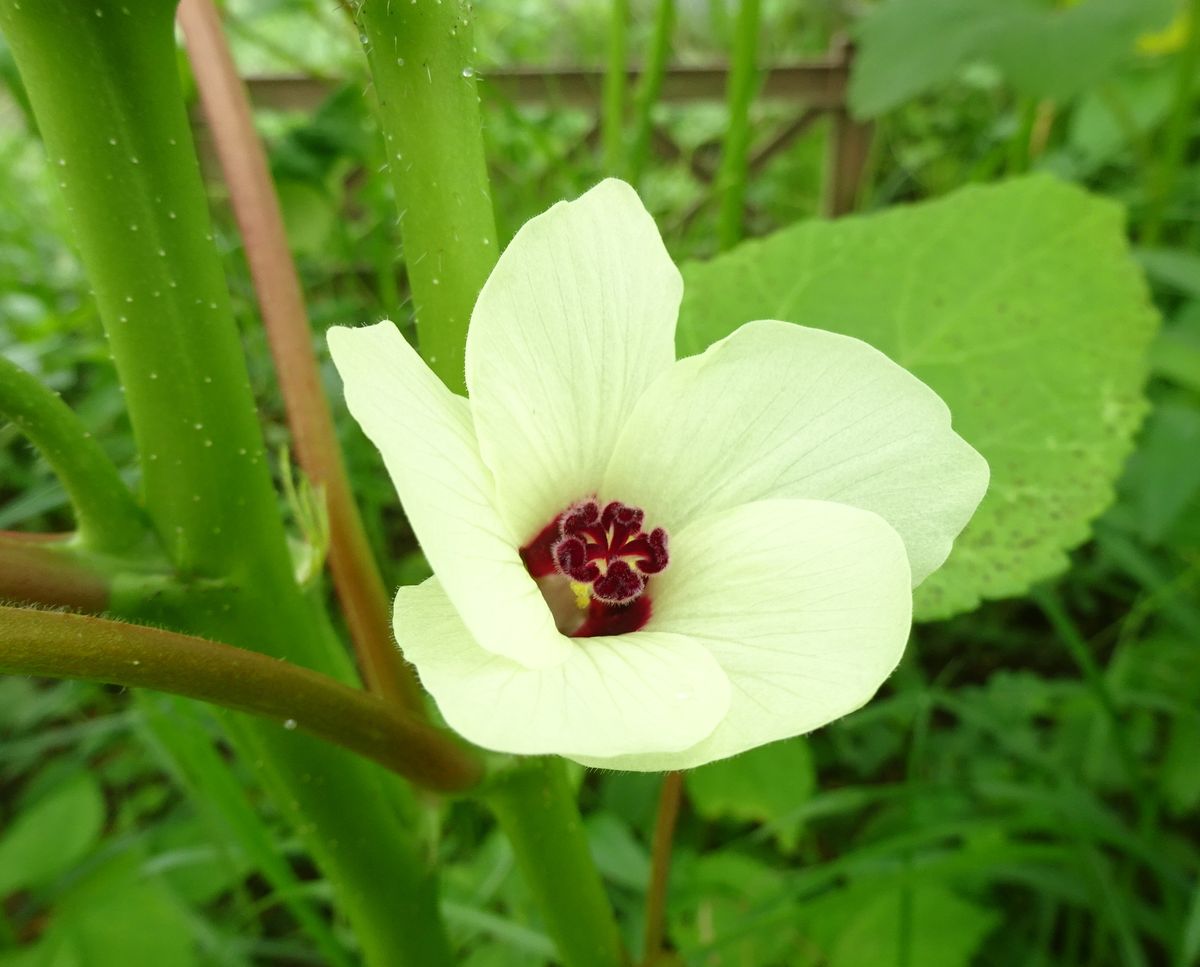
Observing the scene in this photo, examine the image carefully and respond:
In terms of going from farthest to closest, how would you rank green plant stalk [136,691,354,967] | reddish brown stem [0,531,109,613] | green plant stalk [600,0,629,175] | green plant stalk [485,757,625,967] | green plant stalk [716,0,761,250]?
green plant stalk [600,0,629,175] < green plant stalk [716,0,761,250] < green plant stalk [136,691,354,967] < green plant stalk [485,757,625,967] < reddish brown stem [0,531,109,613]

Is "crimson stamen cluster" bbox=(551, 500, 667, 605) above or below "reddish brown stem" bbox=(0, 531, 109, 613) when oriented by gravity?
below

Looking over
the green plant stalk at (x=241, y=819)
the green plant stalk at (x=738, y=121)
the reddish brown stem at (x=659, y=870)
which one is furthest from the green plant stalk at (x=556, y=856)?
the green plant stalk at (x=738, y=121)

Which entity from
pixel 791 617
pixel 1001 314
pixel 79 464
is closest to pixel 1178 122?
pixel 1001 314

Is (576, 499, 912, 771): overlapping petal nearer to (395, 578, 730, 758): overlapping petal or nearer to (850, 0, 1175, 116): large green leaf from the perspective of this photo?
(395, 578, 730, 758): overlapping petal

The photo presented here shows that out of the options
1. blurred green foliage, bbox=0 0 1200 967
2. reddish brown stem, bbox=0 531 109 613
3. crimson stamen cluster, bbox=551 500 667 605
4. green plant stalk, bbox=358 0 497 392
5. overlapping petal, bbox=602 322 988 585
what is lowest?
blurred green foliage, bbox=0 0 1200 967

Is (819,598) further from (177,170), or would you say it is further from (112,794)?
(112,794)

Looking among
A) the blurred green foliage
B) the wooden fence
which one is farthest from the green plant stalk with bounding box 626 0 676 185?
the wooden fence

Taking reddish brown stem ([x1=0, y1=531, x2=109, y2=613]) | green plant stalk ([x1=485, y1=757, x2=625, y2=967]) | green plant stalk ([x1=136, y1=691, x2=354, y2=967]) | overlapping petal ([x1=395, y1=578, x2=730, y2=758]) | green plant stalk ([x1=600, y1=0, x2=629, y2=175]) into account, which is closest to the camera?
overlapping petal ([x1=395, y1=578, x2=730, y2=758])

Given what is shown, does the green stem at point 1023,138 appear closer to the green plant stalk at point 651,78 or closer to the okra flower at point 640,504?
the green plant stalk at point 651,78

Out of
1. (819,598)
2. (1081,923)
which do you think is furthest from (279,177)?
(1081,923)

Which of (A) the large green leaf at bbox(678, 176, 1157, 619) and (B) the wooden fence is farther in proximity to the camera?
(B) the wooden fence
